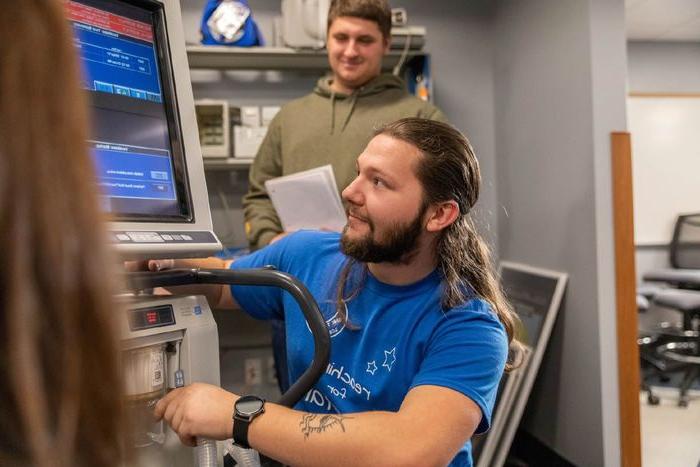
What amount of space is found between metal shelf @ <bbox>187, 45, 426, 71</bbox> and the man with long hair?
1630mm

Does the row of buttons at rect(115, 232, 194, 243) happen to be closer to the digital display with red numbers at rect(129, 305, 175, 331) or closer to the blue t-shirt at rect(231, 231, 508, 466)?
the digital display with red numbers at rect(129, 305, 175, 331)

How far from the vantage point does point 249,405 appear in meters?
0.83

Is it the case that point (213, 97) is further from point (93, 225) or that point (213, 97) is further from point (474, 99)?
point (93, 225)

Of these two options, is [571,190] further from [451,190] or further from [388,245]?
[388,245]

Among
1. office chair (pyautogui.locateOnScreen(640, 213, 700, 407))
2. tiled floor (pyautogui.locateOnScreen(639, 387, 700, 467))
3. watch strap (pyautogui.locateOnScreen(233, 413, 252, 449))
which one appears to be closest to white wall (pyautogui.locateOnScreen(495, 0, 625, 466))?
tiled floor (pyautogui.locateOnScreen(639, 387, 700, 467))

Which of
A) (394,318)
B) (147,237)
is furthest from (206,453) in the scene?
(394,318)

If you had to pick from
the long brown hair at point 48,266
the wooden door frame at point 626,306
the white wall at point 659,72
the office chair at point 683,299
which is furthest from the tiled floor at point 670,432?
the long brown hair at point 48,266

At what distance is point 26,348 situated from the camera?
11.6 inches

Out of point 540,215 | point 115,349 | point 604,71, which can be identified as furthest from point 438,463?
point 540,215

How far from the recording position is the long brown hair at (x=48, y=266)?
294mm

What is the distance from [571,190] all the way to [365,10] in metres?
1.13

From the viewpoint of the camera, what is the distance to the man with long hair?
0.85 m

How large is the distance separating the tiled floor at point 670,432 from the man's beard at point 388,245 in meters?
2.03

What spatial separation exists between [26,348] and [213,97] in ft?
9.74
